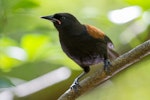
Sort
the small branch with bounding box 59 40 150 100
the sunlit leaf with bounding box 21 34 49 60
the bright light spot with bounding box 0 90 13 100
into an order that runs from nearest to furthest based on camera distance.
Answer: the small branch with bounding box 59 40 150 100 < the sunlit leaf with bounding box 21 34 49 60 < the bright light spot with bounding box 0 90 13 100

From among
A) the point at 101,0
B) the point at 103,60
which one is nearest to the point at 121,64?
the point at 103,60

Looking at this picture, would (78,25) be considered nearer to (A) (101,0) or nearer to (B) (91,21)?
(B) (91,21)

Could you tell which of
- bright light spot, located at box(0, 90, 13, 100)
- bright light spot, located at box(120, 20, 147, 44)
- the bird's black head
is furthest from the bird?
bright light spot, located at box(0, 90, 13, 100)

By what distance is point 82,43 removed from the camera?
64cm

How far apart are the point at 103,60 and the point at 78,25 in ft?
0.23

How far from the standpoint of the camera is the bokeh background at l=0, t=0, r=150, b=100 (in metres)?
0.71

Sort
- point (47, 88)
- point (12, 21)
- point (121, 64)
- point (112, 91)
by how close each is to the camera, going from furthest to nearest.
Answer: point (112, 91) < point (47, 88) < point (12, 21) < point (121, 64)

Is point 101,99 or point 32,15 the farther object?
point 101,99

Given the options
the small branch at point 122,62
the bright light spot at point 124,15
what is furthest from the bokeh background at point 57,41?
the small branch at point 122,62

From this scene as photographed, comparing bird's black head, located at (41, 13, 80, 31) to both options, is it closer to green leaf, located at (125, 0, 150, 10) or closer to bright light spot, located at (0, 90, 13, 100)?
green leaf, located at (125, 0, 150, 10)

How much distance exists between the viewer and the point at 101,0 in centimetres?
94

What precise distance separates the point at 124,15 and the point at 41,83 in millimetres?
245

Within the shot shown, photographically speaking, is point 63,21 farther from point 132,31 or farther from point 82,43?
point 132,31

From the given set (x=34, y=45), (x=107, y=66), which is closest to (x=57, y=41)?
(x=34, y=45)
